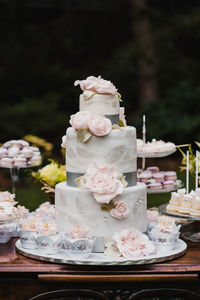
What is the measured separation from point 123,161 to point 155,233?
0.46 metres

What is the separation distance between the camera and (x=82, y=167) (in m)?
3.48

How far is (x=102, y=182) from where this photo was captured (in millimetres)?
3307

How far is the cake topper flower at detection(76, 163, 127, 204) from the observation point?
3.29 metres

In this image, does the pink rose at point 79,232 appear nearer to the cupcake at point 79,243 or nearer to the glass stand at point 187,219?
the cupcake at point 79,243

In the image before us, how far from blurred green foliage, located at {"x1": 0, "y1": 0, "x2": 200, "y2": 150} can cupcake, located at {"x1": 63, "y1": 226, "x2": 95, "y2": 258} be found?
813 centimetres


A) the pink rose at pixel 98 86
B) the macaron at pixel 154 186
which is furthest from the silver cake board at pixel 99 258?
the macaron at pixel 154 186

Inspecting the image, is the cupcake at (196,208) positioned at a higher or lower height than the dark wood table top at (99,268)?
higher

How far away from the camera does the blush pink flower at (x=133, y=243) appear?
10.7ft

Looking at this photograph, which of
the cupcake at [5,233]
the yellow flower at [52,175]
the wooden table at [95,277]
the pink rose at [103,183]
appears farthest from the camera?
the yellow flower at [52,175]

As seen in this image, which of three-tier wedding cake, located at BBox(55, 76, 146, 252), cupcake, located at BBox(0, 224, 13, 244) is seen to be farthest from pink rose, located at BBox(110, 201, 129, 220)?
cupcake, located at BBox(0, 224, 13, 244)

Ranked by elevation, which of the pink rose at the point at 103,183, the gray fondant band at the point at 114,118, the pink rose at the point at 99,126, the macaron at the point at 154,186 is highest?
the gray fondant band at the point at 114,118

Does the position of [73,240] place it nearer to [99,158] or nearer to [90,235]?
[90,235]

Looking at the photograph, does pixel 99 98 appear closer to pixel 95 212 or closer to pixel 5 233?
pixel 95 212

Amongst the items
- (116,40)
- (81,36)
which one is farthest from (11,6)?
(116,40)
